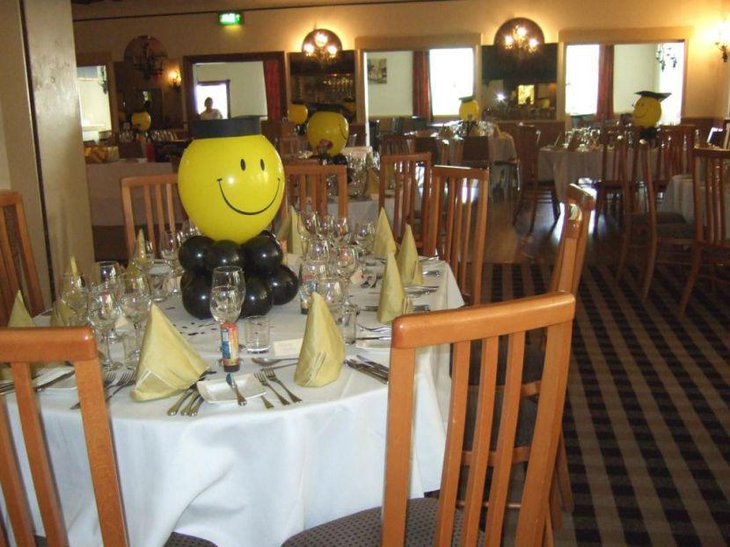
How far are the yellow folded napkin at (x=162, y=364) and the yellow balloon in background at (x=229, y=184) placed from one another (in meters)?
0.57

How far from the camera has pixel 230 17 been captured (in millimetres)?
12102

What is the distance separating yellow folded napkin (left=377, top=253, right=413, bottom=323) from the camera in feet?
6.40

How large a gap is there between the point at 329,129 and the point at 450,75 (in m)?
12.0

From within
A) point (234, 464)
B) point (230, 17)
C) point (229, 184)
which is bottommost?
point (234, 464)

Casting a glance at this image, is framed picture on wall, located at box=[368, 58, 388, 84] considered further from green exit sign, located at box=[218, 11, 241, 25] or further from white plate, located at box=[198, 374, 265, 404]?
white plate, located at box=[198, 374, 265, 404]

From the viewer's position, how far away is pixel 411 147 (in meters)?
5.78

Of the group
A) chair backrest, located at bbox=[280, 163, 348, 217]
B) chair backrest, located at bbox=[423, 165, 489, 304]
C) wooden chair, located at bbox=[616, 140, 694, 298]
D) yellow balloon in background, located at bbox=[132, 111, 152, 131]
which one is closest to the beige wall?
yellow balloon in background, located at bbox=[132, 111, 152, 131]

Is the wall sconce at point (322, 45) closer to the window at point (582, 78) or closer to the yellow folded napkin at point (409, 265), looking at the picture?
the window at point (582, 78)

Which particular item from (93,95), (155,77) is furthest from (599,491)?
(93,95)

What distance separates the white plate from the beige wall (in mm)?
10980

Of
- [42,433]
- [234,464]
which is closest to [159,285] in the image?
[234,464]

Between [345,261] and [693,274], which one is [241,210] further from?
[693,274]

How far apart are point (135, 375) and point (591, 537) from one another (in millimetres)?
1513

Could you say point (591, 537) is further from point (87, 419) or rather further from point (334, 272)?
point (87, 419)
